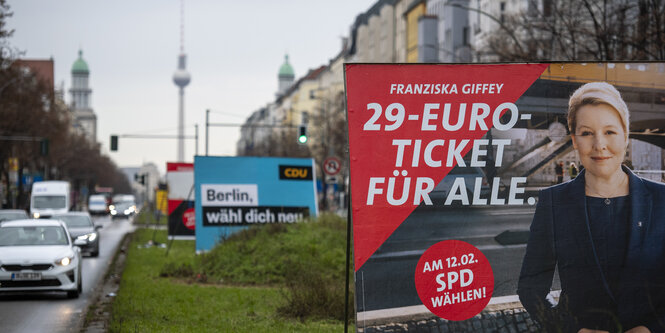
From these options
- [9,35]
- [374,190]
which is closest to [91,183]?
[9,35]

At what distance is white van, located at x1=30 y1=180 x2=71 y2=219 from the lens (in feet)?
208

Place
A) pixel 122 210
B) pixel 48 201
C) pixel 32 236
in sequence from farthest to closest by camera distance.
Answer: pixel 122 210, pixel 48 201, pixel 32 236

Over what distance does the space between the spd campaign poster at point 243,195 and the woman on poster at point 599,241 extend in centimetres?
1946

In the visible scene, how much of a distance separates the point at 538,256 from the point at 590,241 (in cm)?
37

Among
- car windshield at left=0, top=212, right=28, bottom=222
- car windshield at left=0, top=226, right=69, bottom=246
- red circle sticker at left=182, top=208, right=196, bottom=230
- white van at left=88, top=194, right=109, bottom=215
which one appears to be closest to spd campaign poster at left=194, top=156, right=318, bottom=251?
red circle sticker at left=182, top=208, right=196, bottom=230

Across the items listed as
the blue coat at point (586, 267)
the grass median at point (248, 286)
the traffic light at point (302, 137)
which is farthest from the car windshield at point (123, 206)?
the blue coat at point (586, 267)

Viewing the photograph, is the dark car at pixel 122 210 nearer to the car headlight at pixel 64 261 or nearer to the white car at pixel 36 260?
the white car at pixel 36 260

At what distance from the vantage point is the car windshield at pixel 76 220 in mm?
33438

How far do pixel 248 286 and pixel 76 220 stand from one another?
15655 mm

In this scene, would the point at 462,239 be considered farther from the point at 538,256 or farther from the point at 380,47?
the point at 380,47

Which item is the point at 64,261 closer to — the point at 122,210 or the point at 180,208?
the point at 180,208

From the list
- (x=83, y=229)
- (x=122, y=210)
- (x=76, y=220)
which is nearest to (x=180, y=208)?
(x=83, y=229)

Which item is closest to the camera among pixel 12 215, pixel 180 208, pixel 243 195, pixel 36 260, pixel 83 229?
pixel 36 260

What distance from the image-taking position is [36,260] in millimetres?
17844
